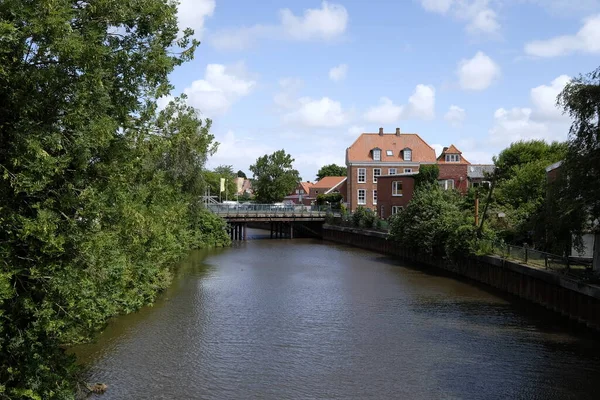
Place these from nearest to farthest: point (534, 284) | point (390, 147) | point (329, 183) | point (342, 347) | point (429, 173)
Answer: point (342, 347), point (534, 284), point (429, 173), point (390, 147), point (329, 183)

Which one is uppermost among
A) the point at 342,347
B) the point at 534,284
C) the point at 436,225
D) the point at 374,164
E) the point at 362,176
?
the point at 374,164

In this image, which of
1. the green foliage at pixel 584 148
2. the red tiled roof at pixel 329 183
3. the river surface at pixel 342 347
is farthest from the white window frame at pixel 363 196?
the green foliage at pixel 584 148

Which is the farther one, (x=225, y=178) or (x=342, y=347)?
(x=225, y=178)

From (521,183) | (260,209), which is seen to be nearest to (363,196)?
(260,209)

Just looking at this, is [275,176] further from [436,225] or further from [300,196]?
[436,225]

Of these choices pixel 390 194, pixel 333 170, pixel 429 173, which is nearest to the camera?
pixel 429 173

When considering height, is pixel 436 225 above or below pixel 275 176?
below

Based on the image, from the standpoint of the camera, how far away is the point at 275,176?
97.8 m

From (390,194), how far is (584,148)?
39505mm

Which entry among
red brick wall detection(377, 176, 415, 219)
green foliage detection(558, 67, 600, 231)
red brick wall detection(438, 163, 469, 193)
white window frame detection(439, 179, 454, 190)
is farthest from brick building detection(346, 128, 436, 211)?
green foliage detection(558, 67, 600, 231)

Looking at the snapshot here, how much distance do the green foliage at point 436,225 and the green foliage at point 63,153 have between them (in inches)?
1006

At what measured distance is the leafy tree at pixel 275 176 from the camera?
97.0 metres

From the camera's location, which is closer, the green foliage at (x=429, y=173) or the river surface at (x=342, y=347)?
the river surface at (x=342, y=347)

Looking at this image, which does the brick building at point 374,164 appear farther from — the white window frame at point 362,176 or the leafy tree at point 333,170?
the leafy tree at point 333,170
